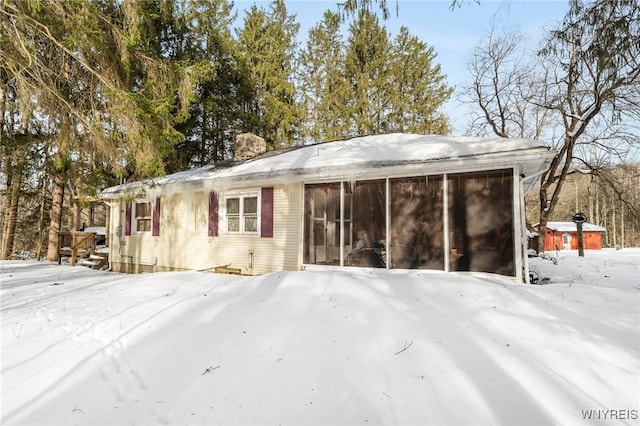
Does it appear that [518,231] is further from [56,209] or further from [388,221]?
[56,209]

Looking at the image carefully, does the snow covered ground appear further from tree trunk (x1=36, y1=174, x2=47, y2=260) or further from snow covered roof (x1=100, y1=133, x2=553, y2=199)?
tree trunk (x1=36, y1=174, x2=47, y2=260)

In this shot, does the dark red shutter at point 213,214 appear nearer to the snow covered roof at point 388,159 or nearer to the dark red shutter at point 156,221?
the snow covered roof at point 388,159

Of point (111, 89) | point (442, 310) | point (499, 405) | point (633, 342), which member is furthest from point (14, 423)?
point (111, 89)

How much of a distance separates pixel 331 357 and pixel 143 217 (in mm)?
9435

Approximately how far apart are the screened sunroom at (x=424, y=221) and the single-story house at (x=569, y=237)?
80.6 ft

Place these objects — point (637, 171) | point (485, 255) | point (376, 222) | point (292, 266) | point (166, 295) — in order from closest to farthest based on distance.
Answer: point (166, 295)
point (485, 255)
point (292, 266)
point (376, 222)
point (637, 171)

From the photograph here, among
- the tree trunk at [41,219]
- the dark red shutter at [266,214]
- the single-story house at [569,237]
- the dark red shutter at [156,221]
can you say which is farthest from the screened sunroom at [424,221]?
the single-story house at [569,237]

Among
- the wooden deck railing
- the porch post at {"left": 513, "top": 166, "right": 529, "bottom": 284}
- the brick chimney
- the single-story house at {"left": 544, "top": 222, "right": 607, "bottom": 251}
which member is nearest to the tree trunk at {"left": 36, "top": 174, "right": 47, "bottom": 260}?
the wooden deck railing

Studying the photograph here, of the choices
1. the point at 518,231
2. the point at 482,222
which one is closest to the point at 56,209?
the point at 482,222

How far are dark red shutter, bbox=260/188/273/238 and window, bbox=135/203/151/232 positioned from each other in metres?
4.48

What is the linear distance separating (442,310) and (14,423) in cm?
408

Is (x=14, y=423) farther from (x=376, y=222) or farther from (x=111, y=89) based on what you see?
(x=376, y=222)

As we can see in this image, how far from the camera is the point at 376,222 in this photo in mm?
8594

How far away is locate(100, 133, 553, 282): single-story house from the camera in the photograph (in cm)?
612
